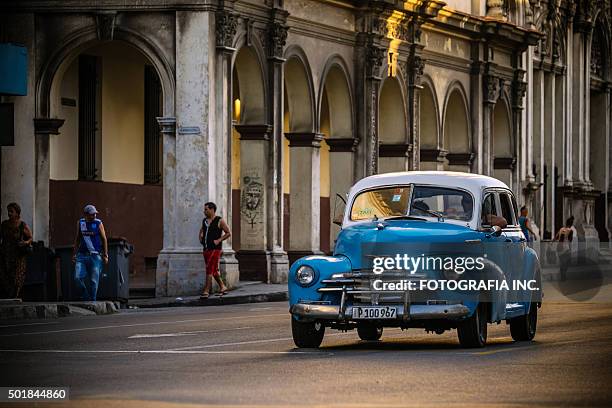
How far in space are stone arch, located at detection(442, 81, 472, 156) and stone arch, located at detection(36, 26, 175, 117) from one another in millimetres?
19964

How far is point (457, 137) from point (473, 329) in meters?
36.0

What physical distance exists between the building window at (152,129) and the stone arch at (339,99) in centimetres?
462

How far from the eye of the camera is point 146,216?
39531 millimetres

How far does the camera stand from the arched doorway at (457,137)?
178ft

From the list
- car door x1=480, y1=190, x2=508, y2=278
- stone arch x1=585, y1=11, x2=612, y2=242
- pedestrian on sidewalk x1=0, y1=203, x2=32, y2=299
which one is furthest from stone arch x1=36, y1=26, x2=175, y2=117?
stone arch x1=585, y1=11, x2=612, y2=242

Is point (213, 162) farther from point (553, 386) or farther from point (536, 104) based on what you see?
point (536, 104)

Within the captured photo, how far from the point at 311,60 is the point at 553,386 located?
2709 centimetres

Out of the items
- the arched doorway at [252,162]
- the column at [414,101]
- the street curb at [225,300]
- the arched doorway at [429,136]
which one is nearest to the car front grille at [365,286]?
the street curb at [225,300]

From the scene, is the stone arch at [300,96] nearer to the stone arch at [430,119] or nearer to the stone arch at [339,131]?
the stone arch at [339,131]

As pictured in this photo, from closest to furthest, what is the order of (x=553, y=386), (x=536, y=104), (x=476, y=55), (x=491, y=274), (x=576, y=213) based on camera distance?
(x=553, y=386) < (x=491, y=274) < (x=476, y=55) < (x=536, y=104) < (x=576, y=213)

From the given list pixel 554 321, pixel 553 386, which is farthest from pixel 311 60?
pixel 553 386

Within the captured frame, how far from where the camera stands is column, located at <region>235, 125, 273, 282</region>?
125 ft

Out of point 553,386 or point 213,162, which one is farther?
point 213,162

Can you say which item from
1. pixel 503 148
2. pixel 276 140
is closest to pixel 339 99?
pixel 276 140
